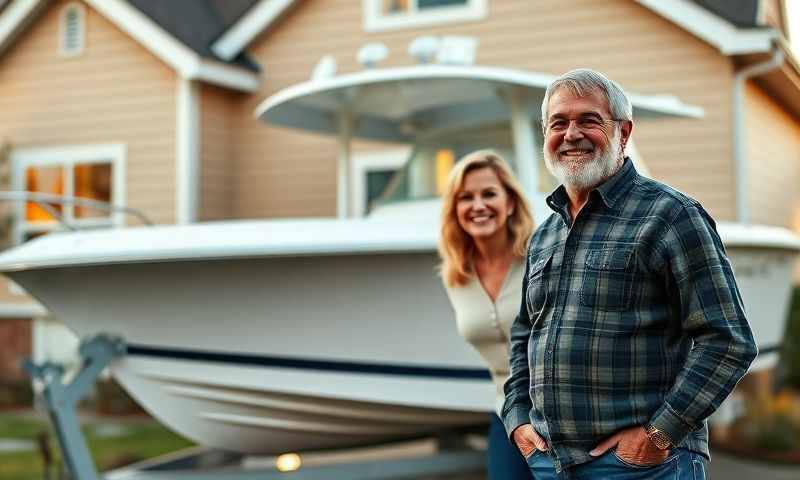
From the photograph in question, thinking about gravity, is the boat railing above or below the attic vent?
below

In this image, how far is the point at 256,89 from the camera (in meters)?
9.46

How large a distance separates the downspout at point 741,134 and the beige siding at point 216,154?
4843mm

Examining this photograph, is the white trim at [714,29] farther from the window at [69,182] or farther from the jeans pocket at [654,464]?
the jeans pocket at [654,464]

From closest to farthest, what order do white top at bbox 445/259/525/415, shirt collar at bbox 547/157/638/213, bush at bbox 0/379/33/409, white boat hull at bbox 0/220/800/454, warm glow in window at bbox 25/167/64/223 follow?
1. shirt collar at bbox 547/157/638/213
2. white top at bbox 445/259/525/415
3. white boat hull at bbox 0/220/800/454
4. warm glow in window at bbox 25/167/64/223
5. bush at bbox 0/379/33/409

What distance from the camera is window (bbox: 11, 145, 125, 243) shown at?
9.39 m

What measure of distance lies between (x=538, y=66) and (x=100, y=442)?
5005 mm

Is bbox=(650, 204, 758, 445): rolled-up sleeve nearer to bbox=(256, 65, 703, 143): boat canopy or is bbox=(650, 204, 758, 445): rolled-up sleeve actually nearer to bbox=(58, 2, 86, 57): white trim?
bbox=(256, 65, 703, 143): boat canopy

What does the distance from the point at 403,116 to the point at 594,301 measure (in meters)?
4.02

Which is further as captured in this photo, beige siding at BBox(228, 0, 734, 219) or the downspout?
beige siding at BBox(228, 0, 734, 219)

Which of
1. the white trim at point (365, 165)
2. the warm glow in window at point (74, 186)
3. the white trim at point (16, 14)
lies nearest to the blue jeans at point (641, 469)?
the white trim at point (365, 165)

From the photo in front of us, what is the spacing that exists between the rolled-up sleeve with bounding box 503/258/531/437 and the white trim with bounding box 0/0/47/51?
8.90 meters

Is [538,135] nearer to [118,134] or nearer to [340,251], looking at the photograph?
[340,251]

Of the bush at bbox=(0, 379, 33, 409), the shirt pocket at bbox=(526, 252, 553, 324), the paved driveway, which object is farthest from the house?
the shirt pocket at bbox=(526, 252, 553, 324)

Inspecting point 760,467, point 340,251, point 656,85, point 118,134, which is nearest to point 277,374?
point 340,251
